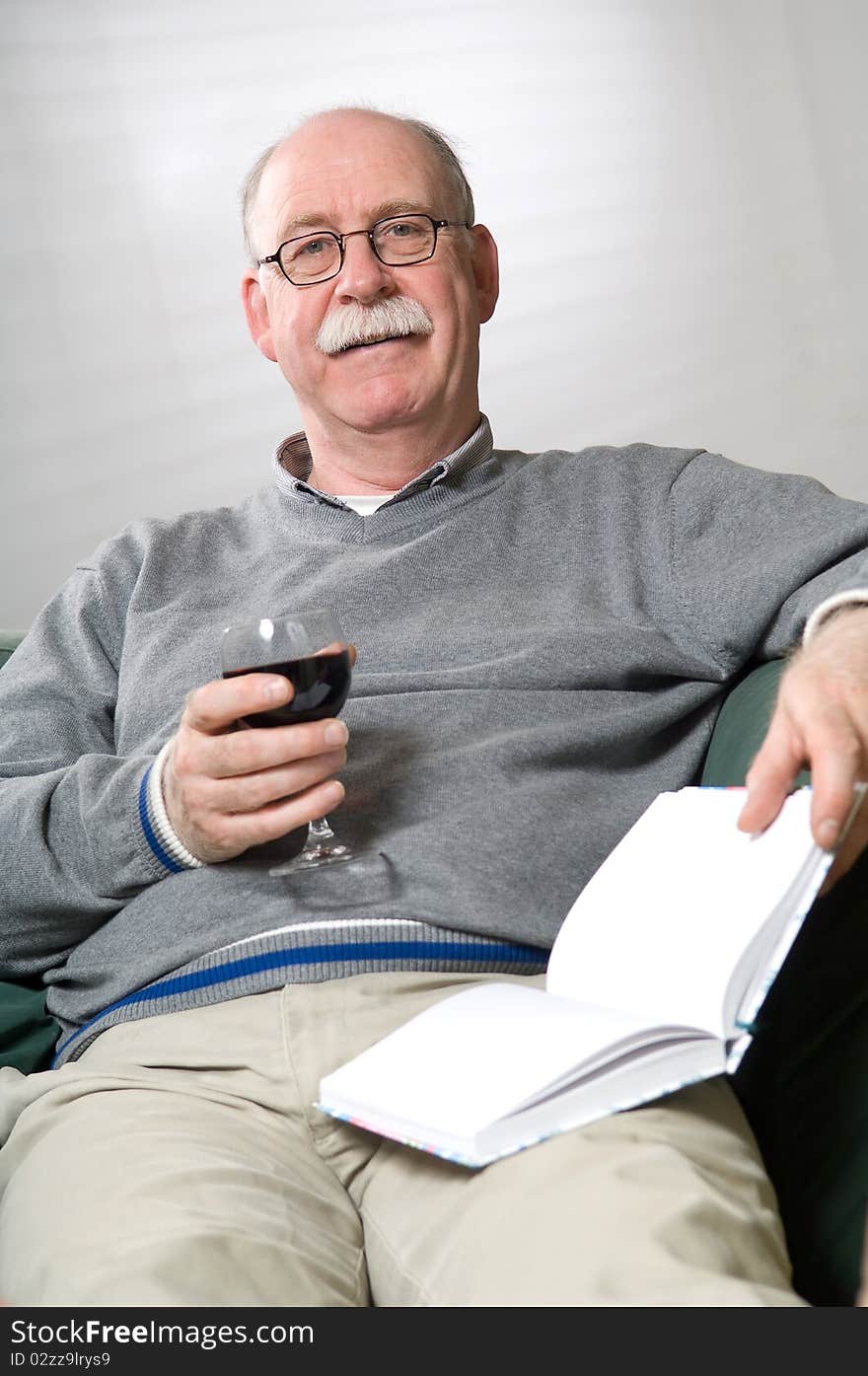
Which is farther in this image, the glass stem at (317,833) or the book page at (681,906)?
the glass stem at (317,833)

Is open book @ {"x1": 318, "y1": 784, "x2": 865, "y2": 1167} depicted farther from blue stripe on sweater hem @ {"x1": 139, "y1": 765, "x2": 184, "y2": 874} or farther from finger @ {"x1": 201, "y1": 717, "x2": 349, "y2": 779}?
blue stripe on sweater hem @ {"x1": 139, "y1": 765, "x2": 184, "y2": 874}

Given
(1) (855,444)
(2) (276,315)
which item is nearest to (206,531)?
(2) (276,315)

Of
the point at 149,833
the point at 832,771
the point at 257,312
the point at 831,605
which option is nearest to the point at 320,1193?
the point at 149,833

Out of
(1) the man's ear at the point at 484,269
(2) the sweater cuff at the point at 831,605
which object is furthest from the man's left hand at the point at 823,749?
(1) the man's ear at the point at 484,269

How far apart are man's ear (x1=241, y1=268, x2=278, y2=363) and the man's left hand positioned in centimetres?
117

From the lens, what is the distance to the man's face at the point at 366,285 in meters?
1.82

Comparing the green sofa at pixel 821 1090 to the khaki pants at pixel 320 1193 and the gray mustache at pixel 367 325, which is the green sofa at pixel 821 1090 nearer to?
the khaki pants at pixel 320 1193

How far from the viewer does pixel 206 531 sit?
1.84m

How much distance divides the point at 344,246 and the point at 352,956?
1.02 meters

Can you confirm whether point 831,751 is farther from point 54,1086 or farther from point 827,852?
point 54,1086

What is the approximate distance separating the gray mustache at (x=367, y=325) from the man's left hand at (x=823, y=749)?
0.88 m

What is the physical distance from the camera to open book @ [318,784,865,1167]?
0.96 meters

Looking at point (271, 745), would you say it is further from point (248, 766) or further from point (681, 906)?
point (681, 906)

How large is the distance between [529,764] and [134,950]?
46 centimetres
